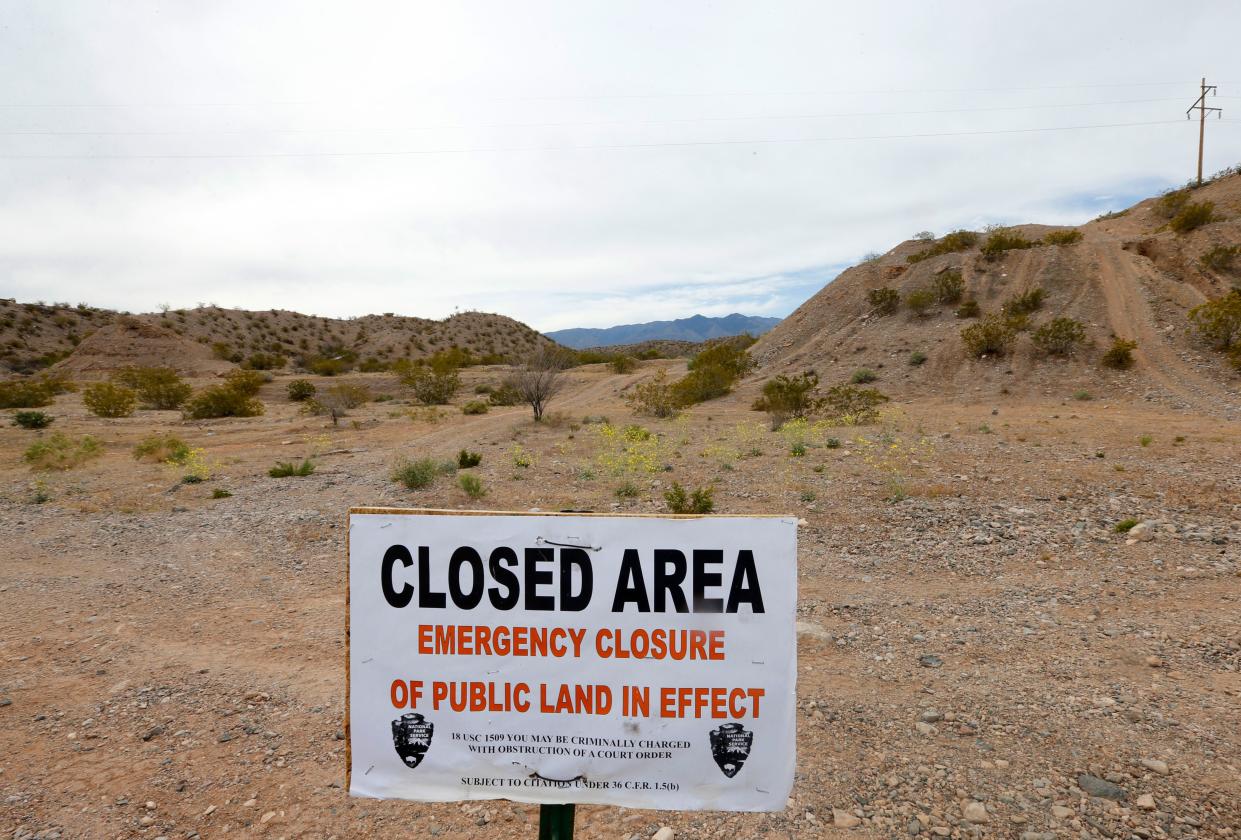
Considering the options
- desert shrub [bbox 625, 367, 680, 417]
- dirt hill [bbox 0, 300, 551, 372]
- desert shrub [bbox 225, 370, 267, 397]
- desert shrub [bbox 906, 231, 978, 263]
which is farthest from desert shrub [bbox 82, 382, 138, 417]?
desert shrub [bbox 906, 231, 978, 263]

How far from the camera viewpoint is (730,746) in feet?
6.20

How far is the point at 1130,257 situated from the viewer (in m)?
27.8

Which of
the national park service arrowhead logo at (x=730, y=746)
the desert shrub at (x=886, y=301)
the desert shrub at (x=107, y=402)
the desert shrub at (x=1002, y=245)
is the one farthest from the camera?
the desert shrub at (x=1002, y=245)

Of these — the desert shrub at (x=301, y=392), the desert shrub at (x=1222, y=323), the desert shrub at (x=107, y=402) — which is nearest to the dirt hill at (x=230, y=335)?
the desert shrub at (x=301, y=392)

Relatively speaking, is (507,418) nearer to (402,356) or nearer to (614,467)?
(614,467)

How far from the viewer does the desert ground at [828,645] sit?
3.38m

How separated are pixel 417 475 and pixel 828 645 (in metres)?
8.24

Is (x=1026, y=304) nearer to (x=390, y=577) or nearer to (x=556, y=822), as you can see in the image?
(x=556, y=822)

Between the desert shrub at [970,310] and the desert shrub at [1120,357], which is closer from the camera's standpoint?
the desert shrub at [1120,357]

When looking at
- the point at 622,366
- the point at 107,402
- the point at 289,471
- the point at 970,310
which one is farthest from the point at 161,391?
the point at 970,310

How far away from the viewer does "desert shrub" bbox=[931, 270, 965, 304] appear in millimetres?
28844

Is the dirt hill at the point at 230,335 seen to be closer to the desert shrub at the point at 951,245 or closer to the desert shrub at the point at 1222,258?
the desert shrub at the point at 951,245

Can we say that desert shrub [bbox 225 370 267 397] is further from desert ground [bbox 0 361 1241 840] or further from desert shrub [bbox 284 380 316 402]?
desert ground [bbox 0 361 1241 840]

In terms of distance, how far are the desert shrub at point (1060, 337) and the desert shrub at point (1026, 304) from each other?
3267 mm
